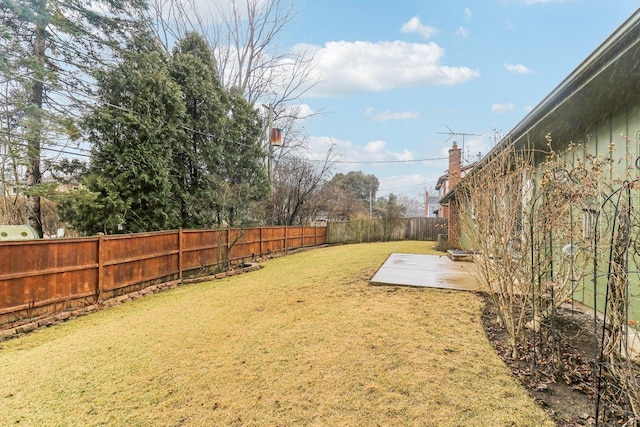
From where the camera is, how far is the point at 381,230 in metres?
21.7

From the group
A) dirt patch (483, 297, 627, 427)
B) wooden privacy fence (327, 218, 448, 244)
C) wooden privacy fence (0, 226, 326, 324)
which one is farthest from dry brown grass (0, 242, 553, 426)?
wooden privacy fence (327, 218, 448, 244)

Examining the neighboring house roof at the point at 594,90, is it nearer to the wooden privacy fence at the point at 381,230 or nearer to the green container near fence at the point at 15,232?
the green container near fence at the point at 15,232

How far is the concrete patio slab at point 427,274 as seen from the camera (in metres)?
6.64

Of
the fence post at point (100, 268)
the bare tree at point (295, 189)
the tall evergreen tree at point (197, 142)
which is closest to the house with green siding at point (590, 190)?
the fence post at point (100, 268)

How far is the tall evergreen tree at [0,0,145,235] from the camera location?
7766 mm

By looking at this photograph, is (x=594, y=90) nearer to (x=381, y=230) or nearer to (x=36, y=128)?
(x=36, y=128)

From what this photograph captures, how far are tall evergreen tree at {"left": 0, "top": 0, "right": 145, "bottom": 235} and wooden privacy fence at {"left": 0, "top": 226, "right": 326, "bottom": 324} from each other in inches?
122

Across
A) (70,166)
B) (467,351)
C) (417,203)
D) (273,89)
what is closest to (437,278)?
(467,351)

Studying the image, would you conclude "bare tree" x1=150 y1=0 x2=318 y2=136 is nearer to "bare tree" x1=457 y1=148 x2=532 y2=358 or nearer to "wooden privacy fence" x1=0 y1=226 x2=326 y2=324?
"wooden privacy fence" x1=0 y1=226 x2=326 y2=324

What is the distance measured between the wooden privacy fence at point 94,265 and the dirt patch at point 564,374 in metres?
7.16

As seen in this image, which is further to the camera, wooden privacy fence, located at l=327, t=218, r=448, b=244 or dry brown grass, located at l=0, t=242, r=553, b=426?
wooden privacy fence, located at l=327, t=218, r=448, b=244

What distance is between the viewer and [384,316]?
472 cm

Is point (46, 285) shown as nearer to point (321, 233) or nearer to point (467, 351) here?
point (467, 351)

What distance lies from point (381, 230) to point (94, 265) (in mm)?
17825
